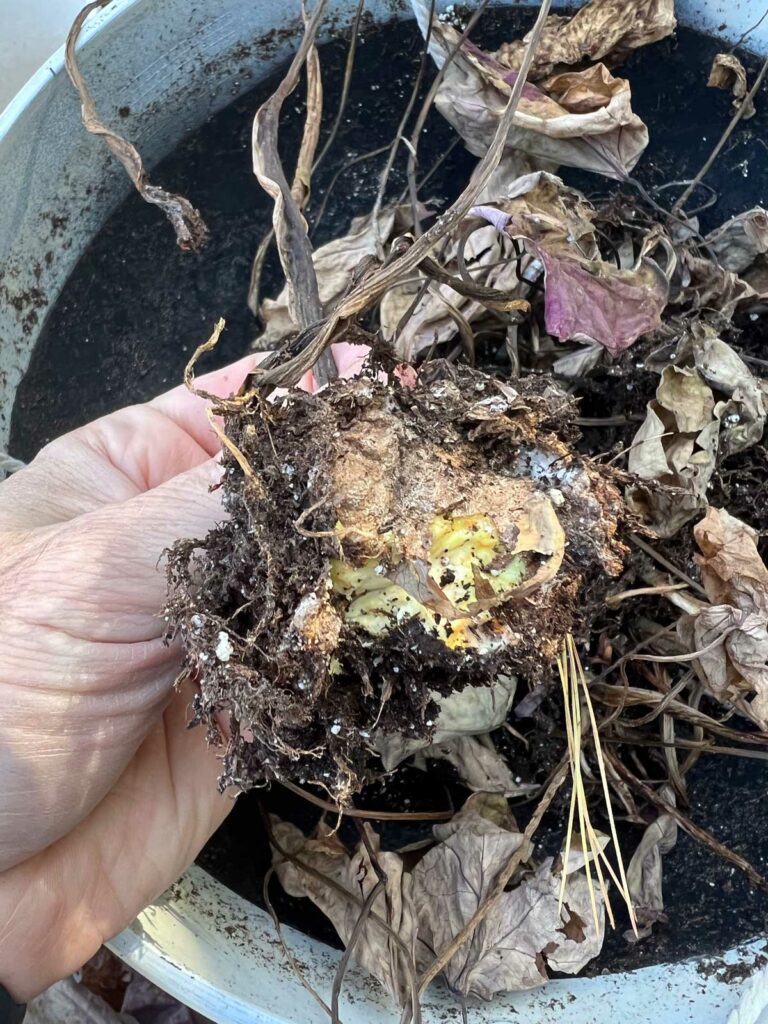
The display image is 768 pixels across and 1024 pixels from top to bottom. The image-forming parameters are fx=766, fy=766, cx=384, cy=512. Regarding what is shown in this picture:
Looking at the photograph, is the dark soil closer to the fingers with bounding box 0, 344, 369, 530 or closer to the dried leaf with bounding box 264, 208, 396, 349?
the dried leaf with bounding box 264, 208, 396, 349

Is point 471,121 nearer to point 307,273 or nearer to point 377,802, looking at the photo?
point 307,273

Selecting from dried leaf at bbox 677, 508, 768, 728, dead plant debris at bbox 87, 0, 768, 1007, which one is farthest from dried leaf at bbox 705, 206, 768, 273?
dried leaf at bbox 677, 508, 768, 728

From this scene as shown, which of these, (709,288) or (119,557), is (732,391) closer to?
(709,288)

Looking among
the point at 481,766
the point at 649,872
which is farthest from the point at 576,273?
the point at 649,872

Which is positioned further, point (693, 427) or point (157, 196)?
point (693, 427)

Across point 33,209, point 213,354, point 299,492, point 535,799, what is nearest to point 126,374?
point 213,354

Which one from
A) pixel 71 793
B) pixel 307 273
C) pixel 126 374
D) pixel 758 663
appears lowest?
pixel 758 663
